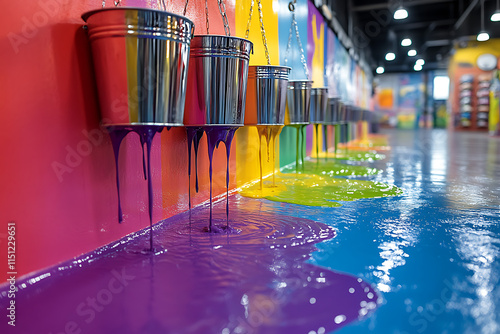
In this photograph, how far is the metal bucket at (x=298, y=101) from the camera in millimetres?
3162

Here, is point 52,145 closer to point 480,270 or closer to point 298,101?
point 480,270

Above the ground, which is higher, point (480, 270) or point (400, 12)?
point (400, 12)

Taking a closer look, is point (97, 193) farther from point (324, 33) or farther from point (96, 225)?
point (324, 33)

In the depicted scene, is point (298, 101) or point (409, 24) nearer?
point (298, 101)

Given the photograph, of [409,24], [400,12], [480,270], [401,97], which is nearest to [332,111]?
[480,270]

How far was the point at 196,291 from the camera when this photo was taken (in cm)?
121

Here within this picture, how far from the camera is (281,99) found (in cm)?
252

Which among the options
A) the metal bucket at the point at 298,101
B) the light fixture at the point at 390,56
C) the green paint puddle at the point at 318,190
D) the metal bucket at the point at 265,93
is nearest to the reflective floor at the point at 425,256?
the green paint puddle at the point at 318,190

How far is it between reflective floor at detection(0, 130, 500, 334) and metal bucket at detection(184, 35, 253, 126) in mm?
556

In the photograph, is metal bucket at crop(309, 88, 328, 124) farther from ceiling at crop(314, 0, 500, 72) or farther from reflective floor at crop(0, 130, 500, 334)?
ceiling at crop(314, 0, 500, 72)

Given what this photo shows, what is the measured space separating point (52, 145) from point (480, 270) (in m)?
1.57

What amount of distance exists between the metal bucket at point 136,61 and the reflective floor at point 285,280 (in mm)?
551

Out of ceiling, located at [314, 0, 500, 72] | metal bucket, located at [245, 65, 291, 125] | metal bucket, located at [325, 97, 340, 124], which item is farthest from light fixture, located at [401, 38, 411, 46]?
metal bucket, located at [245, 65, 291, 125]

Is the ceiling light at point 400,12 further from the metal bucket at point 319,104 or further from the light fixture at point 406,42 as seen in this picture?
the metal bucket at point 319,104
